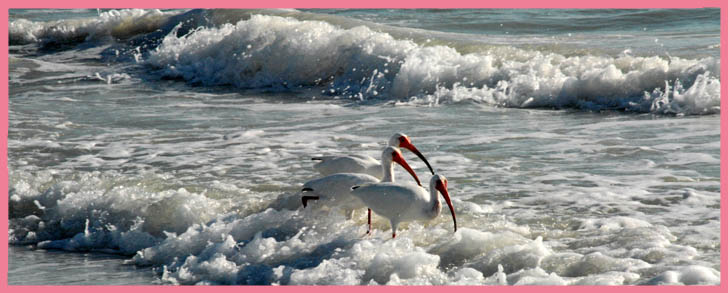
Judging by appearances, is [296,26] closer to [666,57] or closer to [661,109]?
[666,57]

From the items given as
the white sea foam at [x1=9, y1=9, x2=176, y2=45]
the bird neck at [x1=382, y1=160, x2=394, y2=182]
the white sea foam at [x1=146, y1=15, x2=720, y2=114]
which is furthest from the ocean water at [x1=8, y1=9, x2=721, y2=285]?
the white sea foam at [x1=9, y1=9, x2=176, y2=45]

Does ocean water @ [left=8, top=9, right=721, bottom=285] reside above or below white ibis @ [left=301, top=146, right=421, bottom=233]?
below

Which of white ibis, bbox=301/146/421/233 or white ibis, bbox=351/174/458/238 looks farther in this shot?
white ibis, bbox=301/146/421/233

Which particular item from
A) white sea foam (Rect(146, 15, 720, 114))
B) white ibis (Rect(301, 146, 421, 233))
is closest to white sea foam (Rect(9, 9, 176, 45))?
white sea foam (Rect(146, 15, 720, 114))

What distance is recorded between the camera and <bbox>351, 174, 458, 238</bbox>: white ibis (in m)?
6.66

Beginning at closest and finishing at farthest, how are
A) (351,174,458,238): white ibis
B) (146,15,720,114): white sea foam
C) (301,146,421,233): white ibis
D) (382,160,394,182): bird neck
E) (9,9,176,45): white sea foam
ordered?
(351,174,458,238): white ibis, (301,146,421,233): white ibis, (382,160,394,182): bird neck, (146,15,720,114): white sea foam, (9,9,176,45): white sea foam

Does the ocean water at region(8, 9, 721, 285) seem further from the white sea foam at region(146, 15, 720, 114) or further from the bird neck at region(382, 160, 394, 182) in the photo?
the bird neck at region(382, 160, 394, 182)

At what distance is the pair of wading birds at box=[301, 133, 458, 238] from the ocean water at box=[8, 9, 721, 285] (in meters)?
0.17

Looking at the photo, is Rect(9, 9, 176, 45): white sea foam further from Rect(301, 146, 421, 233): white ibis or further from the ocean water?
Rect(301, 146, 421, 233): white ibis

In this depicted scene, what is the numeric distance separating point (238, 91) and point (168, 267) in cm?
1055

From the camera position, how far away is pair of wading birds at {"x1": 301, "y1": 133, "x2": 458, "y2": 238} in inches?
263

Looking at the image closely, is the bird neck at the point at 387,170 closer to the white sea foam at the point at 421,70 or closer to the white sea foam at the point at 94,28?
the white sea foam at the point at 421,70

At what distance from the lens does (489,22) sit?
79.9ft

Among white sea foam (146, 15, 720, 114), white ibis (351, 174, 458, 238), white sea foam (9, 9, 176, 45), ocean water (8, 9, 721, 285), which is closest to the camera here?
ocean water (8, 9, 721, 285)
